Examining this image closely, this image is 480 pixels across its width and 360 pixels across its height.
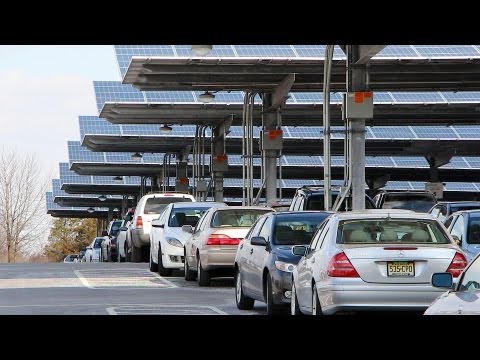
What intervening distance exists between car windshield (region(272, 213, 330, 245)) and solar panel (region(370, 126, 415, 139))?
142ft

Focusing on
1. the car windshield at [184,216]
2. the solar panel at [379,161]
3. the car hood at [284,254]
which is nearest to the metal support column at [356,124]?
the car windshield at [184,216]

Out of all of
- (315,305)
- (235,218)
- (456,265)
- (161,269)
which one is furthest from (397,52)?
(315,305)

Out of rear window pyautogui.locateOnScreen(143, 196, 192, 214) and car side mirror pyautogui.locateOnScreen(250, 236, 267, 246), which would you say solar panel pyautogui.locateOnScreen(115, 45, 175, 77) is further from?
car side mirror pyautogui.locateOnScreen(250, 236, 267, 246)

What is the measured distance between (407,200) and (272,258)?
18.4 m

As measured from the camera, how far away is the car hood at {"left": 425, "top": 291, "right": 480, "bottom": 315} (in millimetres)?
11148

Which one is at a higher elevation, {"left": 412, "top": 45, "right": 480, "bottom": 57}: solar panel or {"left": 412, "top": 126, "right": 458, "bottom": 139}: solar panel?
{"left": 412, "top": 45, "right": 480, "bottom": 57}: solar panel

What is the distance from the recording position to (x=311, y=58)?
40.9 meters

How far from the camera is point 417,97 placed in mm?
51938

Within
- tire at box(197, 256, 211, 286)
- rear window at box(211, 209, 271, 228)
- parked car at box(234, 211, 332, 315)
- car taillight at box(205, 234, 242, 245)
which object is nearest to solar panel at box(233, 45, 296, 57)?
rear window at box(211, 209, 271, 228)

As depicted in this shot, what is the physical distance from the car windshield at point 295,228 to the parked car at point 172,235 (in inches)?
414

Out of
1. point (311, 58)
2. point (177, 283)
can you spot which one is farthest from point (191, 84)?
point (177, 283)

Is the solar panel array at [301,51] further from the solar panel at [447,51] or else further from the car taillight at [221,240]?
the car taillight at [221,240]

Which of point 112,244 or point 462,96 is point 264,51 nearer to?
point 462,96
